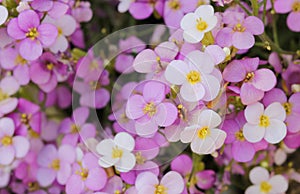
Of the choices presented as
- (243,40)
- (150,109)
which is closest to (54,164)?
(150,109)

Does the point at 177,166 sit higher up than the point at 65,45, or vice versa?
the point at 65,45

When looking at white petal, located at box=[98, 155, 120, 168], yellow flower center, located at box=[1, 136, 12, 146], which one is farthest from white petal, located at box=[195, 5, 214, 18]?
yellow flower center, located at box=[1, 136, 12, 146]

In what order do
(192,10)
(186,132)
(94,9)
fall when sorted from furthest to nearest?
(94,9), (192,10), (186,132)

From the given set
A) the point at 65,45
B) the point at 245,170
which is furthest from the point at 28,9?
the point at 245,170

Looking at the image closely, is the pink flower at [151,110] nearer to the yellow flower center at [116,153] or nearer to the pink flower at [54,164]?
the yellow flower center at [116,153]

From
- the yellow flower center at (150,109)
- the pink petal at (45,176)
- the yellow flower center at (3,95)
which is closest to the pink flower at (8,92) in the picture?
the yellow flower center at (3,95)

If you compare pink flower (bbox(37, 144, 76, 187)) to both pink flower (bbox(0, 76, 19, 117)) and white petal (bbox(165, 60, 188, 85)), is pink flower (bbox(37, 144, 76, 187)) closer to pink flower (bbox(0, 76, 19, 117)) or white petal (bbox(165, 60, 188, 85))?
pink flower (bbox(0, 76, 19, 117))

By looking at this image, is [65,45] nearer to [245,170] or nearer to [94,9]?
[94,9]

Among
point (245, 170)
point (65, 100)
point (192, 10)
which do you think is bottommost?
point (245, 170)
